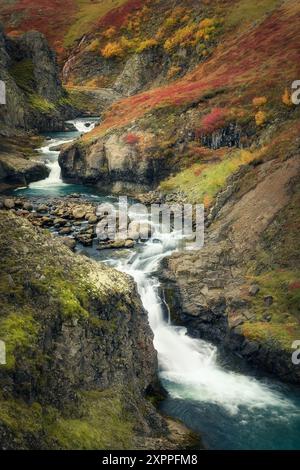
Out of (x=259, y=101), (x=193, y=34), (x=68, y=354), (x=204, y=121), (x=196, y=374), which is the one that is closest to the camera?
(x=68, y=354)

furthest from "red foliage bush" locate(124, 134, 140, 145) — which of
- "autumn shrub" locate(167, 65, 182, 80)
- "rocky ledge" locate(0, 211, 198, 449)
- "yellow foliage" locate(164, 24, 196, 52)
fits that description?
"yellow foliage" locate(164, 24, 196, 52)

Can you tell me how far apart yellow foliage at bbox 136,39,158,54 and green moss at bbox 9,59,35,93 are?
990 inches

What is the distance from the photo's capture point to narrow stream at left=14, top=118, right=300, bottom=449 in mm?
24562

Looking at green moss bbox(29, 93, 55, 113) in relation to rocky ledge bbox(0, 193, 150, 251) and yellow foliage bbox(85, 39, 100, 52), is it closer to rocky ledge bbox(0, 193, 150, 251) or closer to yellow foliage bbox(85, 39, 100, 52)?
rocky ledge bbox(0, 193, 150, 251)

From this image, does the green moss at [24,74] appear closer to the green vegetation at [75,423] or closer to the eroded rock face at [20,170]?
the eroded rock face at [20,170]

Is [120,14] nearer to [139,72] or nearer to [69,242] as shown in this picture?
[139,72]

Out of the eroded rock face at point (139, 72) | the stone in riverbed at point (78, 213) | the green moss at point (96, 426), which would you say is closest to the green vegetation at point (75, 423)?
the green moss at point (96, 426)

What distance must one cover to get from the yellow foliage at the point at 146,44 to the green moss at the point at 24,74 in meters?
25.1

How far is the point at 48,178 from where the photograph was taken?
6378 centimetres

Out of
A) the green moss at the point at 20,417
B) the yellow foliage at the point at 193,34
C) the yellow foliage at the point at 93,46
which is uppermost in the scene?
the yellow foliage at the point at 93,46

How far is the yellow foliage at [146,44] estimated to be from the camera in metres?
104

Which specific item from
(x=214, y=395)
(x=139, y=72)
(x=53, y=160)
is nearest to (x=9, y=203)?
(x=53, y=160)

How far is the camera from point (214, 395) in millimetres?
27625
